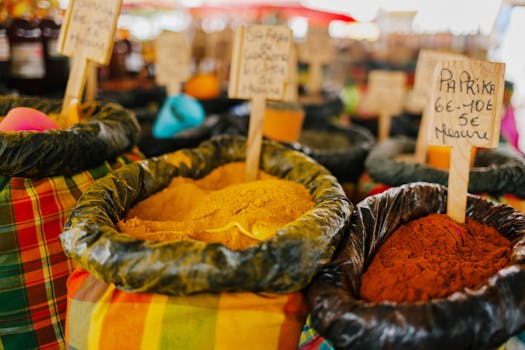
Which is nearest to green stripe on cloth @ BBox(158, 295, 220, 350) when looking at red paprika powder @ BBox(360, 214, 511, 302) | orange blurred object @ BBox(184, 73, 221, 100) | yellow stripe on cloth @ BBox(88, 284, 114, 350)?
yellow stripe on cloth @ BBox(88, 284, 114, 350)

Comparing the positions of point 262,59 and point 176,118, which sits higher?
point 262,59

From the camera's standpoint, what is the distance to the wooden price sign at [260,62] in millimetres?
1155

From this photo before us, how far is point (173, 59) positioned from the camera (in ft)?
6.55

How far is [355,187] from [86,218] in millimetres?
1158

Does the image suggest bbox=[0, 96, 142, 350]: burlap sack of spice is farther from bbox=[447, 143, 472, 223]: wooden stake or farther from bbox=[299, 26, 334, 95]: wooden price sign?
bbox=[299, 26, 334, 95]: wooden price sign

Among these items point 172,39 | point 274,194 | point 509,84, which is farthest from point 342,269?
point 509,84

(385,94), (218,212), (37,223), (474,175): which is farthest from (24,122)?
(385,94)

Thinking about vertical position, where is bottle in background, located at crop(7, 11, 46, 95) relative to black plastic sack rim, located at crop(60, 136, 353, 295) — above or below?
above

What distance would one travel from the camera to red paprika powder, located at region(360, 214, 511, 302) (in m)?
0.73

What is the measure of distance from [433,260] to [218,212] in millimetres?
441

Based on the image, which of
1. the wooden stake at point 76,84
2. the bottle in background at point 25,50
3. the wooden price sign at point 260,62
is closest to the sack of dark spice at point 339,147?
the wooden price sign at point 260,62

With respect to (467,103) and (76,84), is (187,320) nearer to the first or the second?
(467,103)

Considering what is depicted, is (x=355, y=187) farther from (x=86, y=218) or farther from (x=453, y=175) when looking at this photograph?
(x=86, y=218)

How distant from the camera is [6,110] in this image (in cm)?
132
